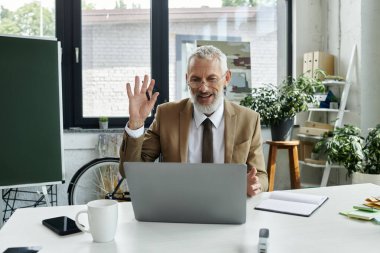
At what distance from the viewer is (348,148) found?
3.00 meters

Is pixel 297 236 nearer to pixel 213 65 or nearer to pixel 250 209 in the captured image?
pixel 250 209

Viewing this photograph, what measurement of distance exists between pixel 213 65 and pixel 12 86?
1379 millimetres

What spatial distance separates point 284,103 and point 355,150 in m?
0.64

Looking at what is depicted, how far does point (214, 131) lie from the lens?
76.1 inches

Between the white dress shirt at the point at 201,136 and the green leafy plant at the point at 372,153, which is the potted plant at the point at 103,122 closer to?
the white dress shirt at the point at 201,136

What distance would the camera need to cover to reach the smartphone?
1.13m

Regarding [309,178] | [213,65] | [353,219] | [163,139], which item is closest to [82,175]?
[163,139]

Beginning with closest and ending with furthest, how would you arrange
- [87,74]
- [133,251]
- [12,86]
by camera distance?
[133,251]
[12,86]
[87,74]

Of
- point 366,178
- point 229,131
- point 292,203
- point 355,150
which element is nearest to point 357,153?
point 355,150

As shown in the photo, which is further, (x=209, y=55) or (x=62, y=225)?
(x=209, y=55)

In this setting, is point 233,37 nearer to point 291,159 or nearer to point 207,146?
point 291,159

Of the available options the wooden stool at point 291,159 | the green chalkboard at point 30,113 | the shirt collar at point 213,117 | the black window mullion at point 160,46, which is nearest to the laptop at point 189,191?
the shirt collar at point 213,117

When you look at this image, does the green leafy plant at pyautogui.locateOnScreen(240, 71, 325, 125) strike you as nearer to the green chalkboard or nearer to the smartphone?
the green chalkboard

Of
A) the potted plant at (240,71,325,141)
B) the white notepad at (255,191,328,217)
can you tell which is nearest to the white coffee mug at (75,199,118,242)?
the white notepad at (255,191,328,217)
